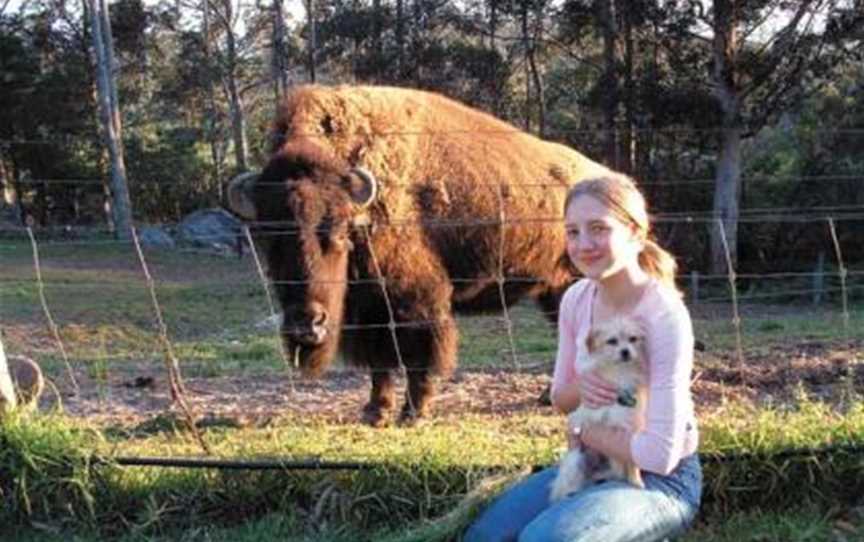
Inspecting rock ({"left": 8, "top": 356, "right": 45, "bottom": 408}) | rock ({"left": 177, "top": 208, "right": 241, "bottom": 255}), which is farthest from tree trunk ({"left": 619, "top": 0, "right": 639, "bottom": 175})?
rock ({"left": 8, "top": 356, "right": 45, "bottom": 408})

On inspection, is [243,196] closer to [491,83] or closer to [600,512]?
[600,512]

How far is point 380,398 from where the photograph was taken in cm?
741

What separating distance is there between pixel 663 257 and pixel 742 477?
5.11ft

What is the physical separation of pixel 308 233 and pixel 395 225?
839 millimetres

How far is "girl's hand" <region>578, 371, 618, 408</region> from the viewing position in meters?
3.46

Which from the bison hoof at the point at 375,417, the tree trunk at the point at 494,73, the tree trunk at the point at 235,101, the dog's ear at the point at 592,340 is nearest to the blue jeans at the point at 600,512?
the dog's ear at the point at 592,340

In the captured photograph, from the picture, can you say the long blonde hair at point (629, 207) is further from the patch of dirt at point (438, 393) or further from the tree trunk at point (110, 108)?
the tree trunk at point (110, 108)

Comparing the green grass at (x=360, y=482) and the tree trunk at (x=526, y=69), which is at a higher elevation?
the tree trunk at (x=526, y=69)

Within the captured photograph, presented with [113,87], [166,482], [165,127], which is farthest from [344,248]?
[165,127]

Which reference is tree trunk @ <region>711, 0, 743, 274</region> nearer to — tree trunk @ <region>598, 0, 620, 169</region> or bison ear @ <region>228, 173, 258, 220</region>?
tree trunk @ <region>598, 0, 620, 169</region>

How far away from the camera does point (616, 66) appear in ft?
87.7

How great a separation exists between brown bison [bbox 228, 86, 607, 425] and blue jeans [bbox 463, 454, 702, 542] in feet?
9.93

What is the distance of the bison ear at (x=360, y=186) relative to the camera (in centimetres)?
709

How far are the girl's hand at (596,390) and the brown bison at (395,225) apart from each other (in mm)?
3025
